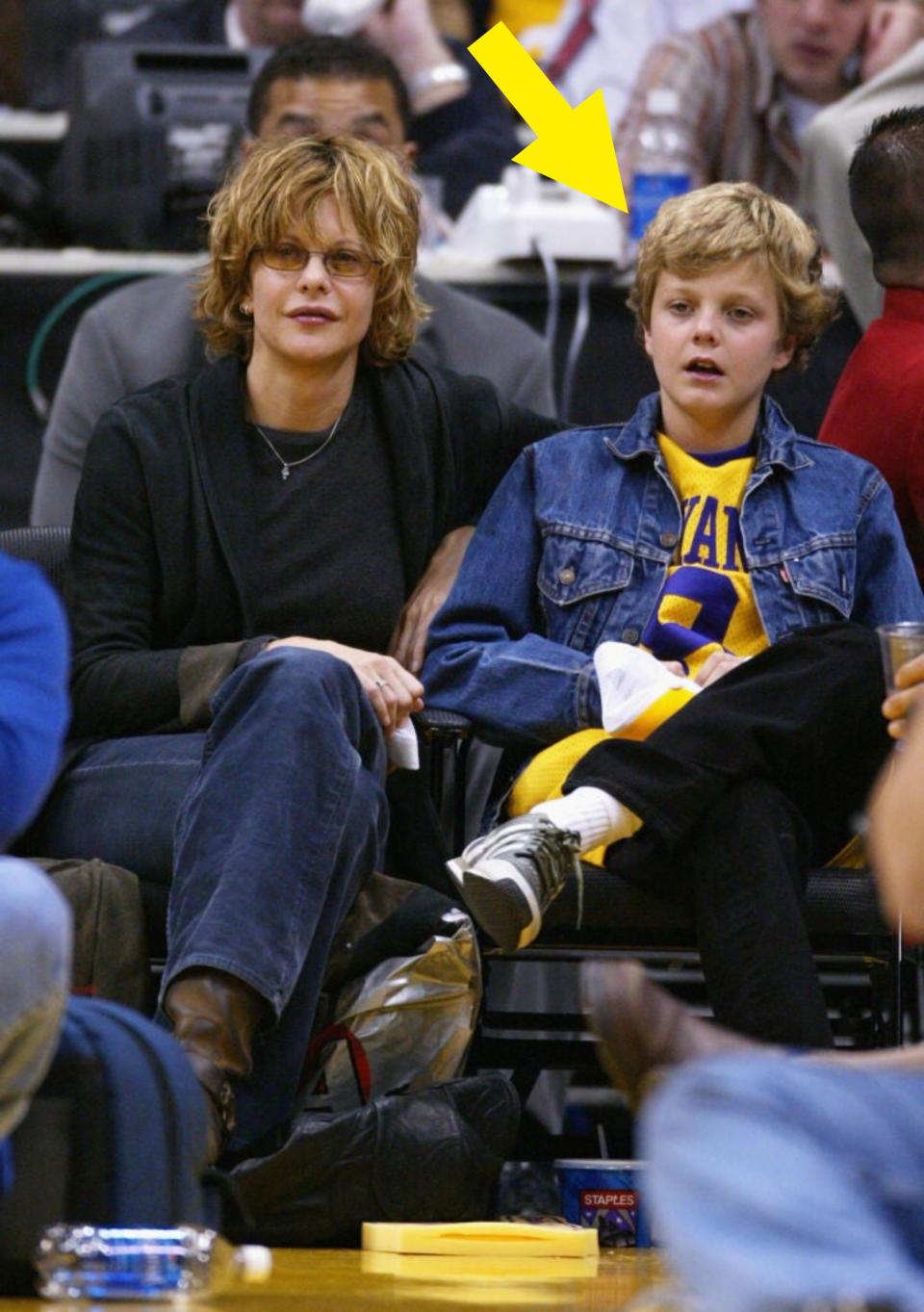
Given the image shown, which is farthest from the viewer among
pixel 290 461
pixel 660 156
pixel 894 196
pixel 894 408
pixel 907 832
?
pixel 660 156

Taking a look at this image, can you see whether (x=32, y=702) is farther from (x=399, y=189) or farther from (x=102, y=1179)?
(x=399, y=189)

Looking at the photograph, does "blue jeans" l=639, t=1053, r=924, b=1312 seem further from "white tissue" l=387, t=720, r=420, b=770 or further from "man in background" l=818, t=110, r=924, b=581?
"man in background" l=818, t=110, r=924, b=581

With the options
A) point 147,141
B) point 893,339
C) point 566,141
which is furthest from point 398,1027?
point 147,141

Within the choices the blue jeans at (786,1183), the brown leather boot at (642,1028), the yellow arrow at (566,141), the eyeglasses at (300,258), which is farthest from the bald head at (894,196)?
the blue jeans at (786,1183)

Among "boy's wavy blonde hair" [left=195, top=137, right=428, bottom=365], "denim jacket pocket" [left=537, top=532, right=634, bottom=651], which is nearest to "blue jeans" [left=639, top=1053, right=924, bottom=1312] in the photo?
"denim jacket pocket" [left=537, top=532, right=634, bottom=651]

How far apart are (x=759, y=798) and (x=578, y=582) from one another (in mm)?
482

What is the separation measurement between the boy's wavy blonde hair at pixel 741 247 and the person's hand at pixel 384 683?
2.24ft

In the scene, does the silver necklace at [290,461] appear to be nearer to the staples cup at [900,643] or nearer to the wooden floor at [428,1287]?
the staples cup at [900,643]

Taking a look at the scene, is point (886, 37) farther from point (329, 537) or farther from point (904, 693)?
point (904, 693)

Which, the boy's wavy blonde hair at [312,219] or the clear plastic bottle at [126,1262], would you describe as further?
the boy's wavy blonde hair at [312,219]

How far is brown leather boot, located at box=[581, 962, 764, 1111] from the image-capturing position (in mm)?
1428

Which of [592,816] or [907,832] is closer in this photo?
[907,832]

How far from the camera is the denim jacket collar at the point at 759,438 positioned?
2812 mm

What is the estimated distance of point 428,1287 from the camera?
195cm
